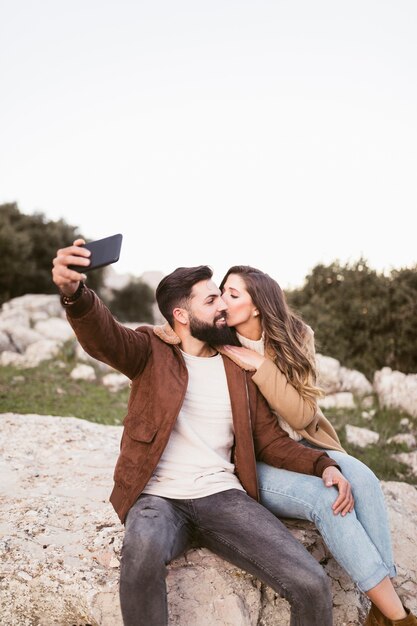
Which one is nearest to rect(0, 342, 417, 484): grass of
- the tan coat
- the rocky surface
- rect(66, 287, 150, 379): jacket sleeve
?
the rocky surface

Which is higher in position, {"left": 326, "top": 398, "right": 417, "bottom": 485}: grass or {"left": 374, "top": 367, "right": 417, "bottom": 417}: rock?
{"left": 374, "top": 367, "right": 417, "bottom": 417}: rock

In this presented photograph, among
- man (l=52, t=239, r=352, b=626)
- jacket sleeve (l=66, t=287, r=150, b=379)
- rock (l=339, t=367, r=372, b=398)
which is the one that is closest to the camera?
man (l=52, t=239, r=352, b=626)

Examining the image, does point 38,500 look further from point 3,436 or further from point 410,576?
point 410,576

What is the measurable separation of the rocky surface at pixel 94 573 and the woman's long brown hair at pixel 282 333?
38.9 inches

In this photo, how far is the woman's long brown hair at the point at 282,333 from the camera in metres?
3.70

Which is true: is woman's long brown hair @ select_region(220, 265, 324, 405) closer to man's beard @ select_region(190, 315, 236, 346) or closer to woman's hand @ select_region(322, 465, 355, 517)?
man's beard @ select_region(190, 315, 236, 346)

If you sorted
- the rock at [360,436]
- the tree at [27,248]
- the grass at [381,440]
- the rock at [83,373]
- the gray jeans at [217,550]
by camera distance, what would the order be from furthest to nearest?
1. the tree at [27,248]
2. the rock at [83,373]
3. the rock at [360,436]
4. the grass at [381,440]
5. the gray jeans at [217,550]

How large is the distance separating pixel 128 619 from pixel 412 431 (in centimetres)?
683

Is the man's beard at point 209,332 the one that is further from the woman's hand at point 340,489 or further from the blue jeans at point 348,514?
the woman's hand at point 340,489

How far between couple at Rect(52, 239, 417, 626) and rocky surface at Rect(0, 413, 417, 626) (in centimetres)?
26

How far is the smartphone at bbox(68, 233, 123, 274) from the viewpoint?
110 inches

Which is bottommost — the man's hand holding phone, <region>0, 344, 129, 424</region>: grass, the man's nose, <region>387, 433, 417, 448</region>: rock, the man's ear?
<region>0, 344, 129, 424</region>: grass

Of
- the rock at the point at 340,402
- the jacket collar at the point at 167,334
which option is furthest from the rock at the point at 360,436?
the jacket collar at the point at 167,334

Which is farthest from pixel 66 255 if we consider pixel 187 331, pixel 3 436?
pixel 3 436
